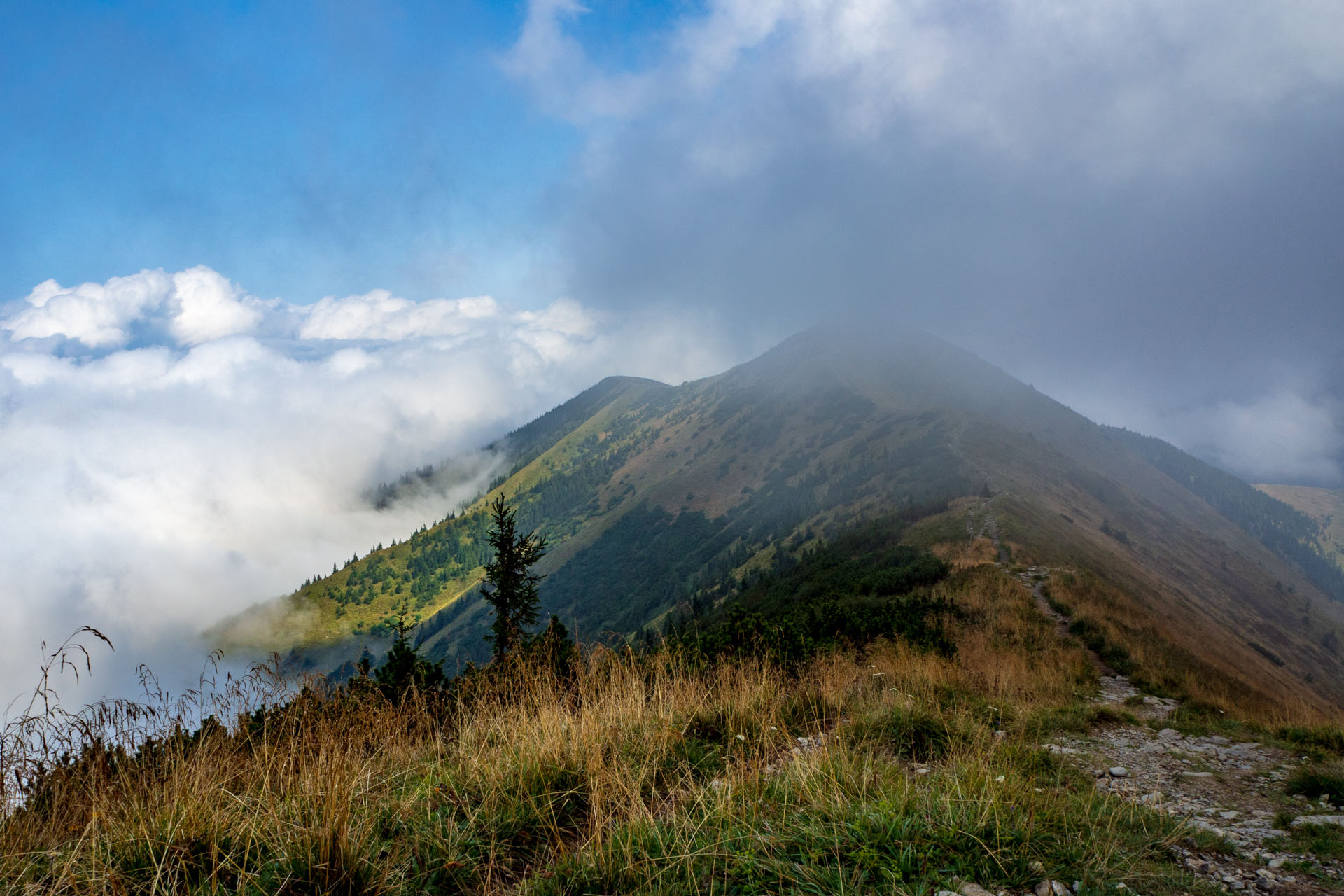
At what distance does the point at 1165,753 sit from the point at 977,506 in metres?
37.8

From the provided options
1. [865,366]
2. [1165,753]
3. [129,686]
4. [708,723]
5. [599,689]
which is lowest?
[1165,753]

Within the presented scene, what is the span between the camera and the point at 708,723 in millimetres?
5465

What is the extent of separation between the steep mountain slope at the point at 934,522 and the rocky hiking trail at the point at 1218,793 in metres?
7.17

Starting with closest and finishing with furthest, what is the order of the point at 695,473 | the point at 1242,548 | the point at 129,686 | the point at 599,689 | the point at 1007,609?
the point at 129,686 < the point at 599,689 < the point at 1007,609 < the point at 1242,548 < the point at 695,473

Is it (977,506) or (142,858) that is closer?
(142,858)

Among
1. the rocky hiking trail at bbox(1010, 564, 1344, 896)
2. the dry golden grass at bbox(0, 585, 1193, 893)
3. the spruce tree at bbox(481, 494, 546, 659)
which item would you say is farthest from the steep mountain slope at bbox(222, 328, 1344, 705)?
the rocky hiking trail at bbox(1010, 564, 1344, 896)

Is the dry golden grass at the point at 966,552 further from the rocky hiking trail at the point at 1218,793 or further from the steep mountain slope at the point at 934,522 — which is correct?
the rocky hiking trail at the point at 1218,793

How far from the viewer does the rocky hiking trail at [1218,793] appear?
3592 millimetres

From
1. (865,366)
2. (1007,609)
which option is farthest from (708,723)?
(865,366)

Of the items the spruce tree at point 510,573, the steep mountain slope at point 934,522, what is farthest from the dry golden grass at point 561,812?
the spruce tree at point 510,573

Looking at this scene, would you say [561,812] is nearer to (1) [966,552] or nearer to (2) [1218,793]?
(2) [1218,793]

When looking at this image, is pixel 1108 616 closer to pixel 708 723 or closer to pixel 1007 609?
pixel 1007 609

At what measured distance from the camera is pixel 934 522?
1591 inches

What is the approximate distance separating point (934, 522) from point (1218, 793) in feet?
123
